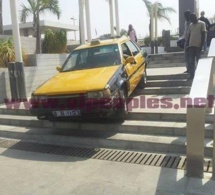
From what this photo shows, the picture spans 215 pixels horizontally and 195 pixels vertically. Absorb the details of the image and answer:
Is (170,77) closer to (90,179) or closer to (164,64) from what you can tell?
(164,64)

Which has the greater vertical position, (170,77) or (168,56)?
(168,56)

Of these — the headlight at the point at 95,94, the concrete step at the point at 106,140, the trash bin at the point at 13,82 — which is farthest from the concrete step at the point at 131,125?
the trash bin at the point at 13,82

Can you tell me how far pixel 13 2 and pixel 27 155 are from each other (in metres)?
4.62

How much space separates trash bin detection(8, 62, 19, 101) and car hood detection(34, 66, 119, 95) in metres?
2.34

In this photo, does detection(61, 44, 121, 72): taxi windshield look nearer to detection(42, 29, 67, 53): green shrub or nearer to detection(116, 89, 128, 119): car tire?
detection(116, 89, 128, 119): car tire

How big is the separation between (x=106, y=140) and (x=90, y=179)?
1.41 metres

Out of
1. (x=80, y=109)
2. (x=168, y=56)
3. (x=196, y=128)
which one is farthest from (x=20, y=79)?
(x=168, y=56)

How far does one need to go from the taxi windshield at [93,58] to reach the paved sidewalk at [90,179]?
2.47 meters

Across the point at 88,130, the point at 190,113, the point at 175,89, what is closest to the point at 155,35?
the point at 175,89

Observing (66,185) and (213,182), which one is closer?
(213,182)

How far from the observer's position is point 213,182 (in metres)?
3.91

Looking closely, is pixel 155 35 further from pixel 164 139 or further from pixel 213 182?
pixel 213 182

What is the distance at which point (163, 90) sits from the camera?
314 inches

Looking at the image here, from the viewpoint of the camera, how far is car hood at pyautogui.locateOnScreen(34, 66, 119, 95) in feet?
18.1
